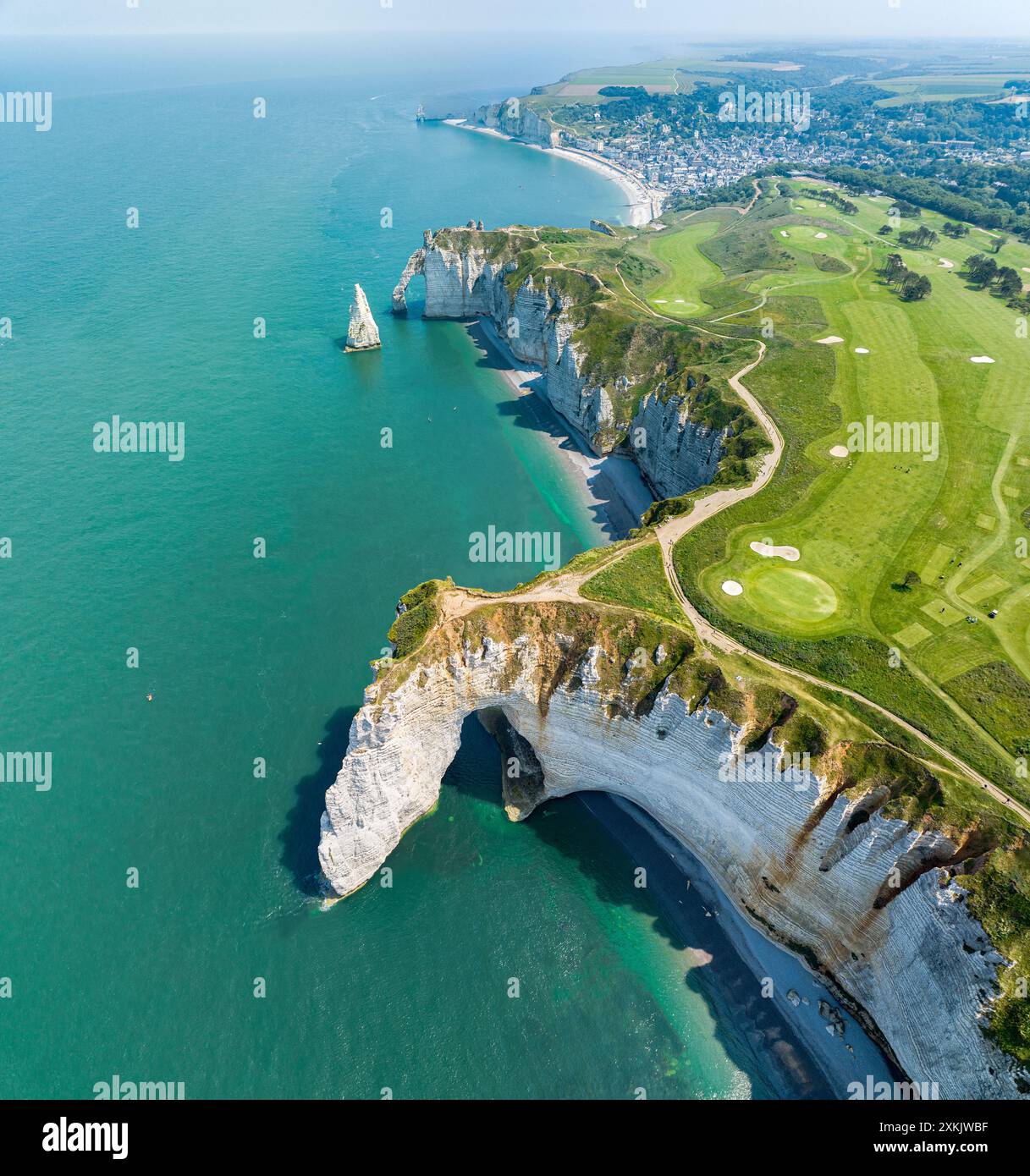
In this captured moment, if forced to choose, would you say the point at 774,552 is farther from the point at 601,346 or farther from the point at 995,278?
the point at 995,278

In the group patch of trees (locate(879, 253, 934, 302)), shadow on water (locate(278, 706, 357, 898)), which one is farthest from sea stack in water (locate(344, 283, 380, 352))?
patch of trees (locate(879, 253, 934, 302))

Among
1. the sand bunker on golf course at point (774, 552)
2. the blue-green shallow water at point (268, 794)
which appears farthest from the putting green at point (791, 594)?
the blue-green shallow water at point (268, 794)

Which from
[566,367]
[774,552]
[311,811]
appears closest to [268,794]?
[311,811]

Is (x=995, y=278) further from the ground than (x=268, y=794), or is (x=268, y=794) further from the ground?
(x=995, y=278)

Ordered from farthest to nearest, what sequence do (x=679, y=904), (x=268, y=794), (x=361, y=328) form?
1. (x=361, y=328)
2. (x=268, y=794)
3. (x=679, y=904)

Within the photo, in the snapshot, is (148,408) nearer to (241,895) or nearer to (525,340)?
(525,340)

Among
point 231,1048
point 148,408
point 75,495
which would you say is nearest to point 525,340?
point 148,408
